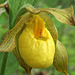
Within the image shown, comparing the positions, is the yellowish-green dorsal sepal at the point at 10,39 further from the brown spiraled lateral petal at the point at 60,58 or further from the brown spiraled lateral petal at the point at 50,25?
the brown spiraled lateral petal at the point at 60,58

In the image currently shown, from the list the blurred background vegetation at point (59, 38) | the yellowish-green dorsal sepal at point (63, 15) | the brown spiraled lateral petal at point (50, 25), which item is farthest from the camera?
the blurred background vegetation at point (59, 38)

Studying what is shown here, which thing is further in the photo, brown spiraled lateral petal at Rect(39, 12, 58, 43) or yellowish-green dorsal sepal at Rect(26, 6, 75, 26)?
brown spiraled lateral petal at Rect(39, 12, 58, 43)

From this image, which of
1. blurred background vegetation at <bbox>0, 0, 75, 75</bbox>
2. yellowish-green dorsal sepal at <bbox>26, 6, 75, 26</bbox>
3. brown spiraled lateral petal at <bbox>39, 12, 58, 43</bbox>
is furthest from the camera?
blurred background vegetation at <bbox>0, 0, 75, 75</bbox>

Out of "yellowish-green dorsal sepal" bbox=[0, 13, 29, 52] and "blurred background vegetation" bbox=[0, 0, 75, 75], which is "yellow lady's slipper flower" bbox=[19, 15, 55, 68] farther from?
"blurred background vegetation" bbox=[0, 0, 75, 75]

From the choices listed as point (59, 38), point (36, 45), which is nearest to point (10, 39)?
point (36, 45)

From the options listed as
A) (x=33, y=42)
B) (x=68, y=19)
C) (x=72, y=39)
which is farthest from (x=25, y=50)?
(x=72, y=39)

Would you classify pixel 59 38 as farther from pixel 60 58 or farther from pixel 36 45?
pixel 36 45

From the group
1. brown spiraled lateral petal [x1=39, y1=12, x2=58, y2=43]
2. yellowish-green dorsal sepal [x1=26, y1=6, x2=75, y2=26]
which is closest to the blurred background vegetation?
brown spiraled lateral petal [x1=39, y1=12, x2=58, y2=43]

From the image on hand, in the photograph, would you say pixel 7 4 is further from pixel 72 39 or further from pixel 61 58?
pixel 72 39

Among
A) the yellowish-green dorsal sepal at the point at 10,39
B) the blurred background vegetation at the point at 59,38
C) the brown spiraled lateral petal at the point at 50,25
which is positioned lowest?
the blurred background vegetation at the point at 59,38

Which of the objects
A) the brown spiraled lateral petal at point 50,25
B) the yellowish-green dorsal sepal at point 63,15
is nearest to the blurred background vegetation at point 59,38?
the brown spiraled lateral petal at point 50,25
